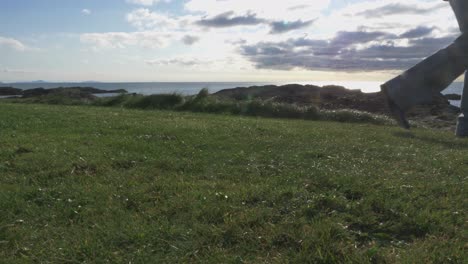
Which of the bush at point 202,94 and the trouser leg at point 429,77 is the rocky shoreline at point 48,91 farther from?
the trouser leg at point 429,77

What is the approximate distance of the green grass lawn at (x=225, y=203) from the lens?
399 cm

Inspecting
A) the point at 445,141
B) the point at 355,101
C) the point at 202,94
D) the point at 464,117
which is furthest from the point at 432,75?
the point at 355,101

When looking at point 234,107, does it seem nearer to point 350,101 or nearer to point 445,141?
point 350,101

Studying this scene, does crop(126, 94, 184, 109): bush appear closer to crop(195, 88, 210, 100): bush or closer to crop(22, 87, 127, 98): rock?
crop(195, 88, 210, 100): bush

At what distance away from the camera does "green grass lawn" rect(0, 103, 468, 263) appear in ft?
13.1

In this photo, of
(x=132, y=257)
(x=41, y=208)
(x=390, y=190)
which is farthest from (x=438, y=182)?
(x=41, y=208)

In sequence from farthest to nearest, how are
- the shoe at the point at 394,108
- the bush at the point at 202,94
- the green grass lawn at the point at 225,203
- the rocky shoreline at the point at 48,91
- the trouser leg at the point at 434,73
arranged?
1. the rocky shoreline at the point at 48,91
2. the bush at the point at 202,94
3. the shoe at the point at 394,108
4. the trouser leg at the point at 434,73
5. the green grass lawn at the point at 225,203

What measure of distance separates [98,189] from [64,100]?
22138 millimetres

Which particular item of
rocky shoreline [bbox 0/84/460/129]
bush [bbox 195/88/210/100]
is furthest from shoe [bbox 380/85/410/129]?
bush [bbox 195/88/210/100]

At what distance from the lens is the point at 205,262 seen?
150 inches

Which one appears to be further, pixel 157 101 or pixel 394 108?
pixel 157 101

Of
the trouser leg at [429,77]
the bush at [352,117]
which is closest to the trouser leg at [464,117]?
the trouser leg at [429,77]

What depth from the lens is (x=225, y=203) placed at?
16.7 ft

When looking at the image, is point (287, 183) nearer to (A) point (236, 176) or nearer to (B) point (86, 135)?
(A) point (236, 176)
